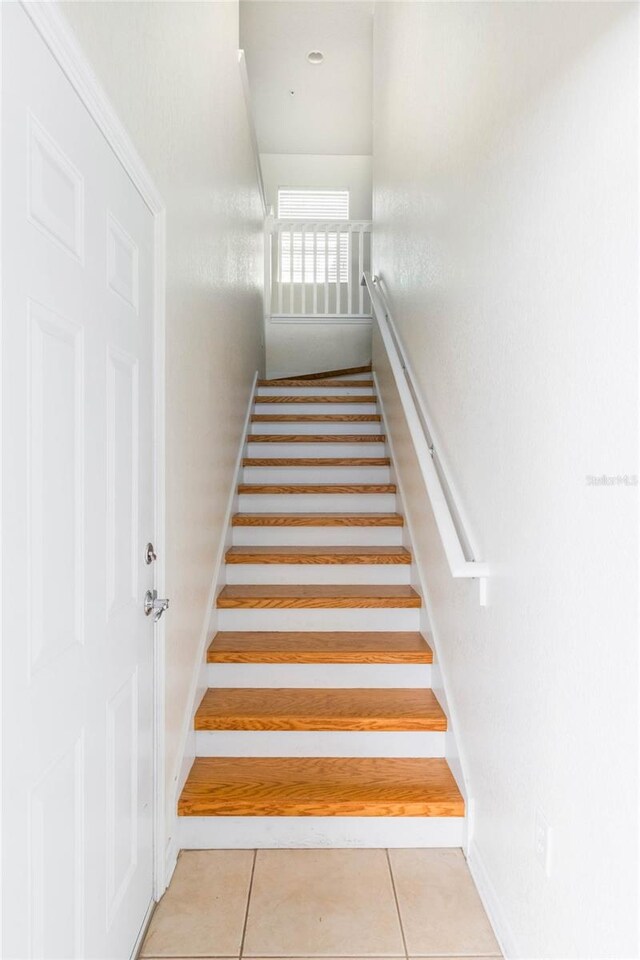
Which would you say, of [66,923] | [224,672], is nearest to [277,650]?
[224,672]

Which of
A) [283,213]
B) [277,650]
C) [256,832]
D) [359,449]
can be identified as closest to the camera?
[256,832]

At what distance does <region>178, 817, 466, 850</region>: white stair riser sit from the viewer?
1.83m

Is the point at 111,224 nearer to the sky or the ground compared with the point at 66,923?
nearer to the sky

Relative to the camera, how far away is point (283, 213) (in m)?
6.26

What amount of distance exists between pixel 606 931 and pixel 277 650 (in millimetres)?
1403

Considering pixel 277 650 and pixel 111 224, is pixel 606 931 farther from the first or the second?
pixel 111 224

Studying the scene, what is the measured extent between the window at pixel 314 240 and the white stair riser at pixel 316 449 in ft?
7.58

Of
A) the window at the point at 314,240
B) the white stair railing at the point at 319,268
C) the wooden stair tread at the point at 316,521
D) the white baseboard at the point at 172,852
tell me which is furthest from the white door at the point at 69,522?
the window at the point at 314,240

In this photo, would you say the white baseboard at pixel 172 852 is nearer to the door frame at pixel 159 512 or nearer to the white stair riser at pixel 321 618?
the door frame at pixel 159 512

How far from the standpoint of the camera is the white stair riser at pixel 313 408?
4098 mm

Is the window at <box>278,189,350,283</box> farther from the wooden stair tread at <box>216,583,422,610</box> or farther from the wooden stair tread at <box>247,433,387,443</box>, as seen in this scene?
the wooden stair tread at <box>216,583,422,610</box>

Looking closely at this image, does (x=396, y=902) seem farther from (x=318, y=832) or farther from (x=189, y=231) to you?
(x=189, y=231)

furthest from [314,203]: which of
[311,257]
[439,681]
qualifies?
[439,681]

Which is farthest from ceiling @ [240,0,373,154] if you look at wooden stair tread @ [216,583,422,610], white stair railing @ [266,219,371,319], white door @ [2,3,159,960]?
wooden stair tread @ [216,583,422,610]
